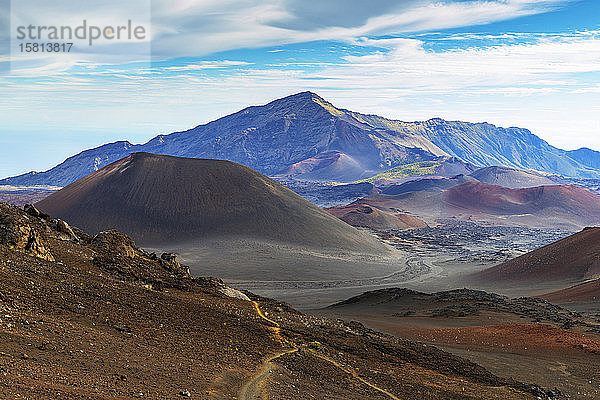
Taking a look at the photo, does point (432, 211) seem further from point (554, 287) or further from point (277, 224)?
point (554, 287)

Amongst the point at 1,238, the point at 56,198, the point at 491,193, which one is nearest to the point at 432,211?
the point at 491,193

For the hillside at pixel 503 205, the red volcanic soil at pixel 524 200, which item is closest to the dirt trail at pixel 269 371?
the hillside at pixel 503 205

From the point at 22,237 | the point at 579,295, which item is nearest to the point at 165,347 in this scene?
the point at 22,237

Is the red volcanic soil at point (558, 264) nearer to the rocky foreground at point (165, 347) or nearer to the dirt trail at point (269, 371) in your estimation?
the rocky foreground at point (165, 347)

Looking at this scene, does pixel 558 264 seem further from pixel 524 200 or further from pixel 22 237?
pixel 524 200

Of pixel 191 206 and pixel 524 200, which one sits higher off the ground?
pixel 191 206
